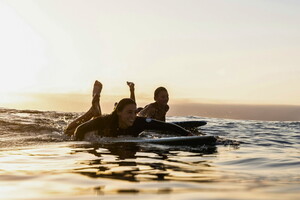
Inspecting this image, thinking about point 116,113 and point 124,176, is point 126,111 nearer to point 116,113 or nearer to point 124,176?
point 116,113

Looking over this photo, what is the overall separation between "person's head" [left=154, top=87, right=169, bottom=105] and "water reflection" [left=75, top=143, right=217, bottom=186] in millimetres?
4956

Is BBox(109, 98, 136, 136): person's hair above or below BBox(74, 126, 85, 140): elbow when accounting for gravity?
above

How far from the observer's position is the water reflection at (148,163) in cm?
516

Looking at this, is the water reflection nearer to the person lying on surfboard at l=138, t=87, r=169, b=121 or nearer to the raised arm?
the person lying on surfboard at l=138, t=87, r=169, b=121

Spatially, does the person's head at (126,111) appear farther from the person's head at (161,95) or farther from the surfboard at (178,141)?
the person's head at (161,95)

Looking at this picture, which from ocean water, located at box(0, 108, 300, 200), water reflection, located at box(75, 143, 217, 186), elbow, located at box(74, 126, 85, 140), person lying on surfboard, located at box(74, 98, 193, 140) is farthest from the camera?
elbow, located at box(74, 126, 85, 140)

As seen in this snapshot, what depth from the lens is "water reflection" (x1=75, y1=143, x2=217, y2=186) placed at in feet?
16.9

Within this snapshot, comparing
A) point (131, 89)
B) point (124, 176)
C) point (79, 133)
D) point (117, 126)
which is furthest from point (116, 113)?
point (131, 89)

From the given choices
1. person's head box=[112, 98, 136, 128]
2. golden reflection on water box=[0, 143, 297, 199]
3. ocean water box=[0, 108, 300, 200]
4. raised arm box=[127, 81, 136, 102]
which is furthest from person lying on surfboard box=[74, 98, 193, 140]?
raised arm box=[127, 81, 136, 102]

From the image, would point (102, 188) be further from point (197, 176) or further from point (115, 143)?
point (115, 143)

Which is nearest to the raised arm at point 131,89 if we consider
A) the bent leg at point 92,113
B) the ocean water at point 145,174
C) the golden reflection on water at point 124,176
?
the bent leg at point 92,113

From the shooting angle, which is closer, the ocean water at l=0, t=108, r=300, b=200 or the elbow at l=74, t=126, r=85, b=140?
the ocean water at l=0, t=108, r=300, b=200

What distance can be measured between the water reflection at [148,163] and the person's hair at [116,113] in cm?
100

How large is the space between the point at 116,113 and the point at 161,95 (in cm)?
415
